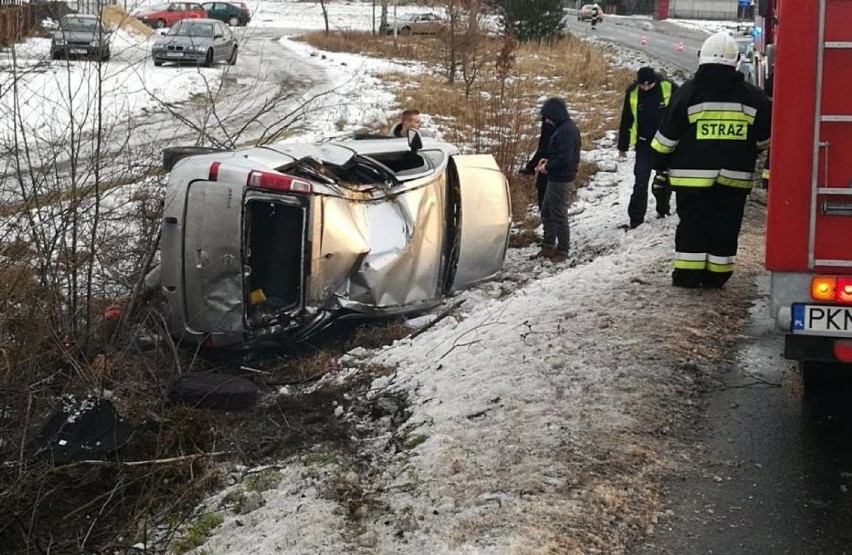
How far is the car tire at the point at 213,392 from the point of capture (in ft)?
19.0

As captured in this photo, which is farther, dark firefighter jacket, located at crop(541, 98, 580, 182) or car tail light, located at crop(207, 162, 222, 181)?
dark firefighter jacket, located at crop(541, 98, 580, 182)

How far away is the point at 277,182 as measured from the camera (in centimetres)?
628

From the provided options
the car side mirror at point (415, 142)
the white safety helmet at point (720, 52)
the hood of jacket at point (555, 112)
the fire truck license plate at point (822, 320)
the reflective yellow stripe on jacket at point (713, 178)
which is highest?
the white safety helmet at point (720, 52)

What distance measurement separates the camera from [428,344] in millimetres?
6500

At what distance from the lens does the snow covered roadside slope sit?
388 cm

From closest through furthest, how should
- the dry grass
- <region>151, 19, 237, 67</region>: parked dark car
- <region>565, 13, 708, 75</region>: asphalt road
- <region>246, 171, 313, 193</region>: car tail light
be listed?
<region>246, 171, 313, 193</region>: car tail light → the dry grass → <region>151, 19, 237, 67</region>: parked dark car → <region>565, 13, 708, 75</region>: asphalt road

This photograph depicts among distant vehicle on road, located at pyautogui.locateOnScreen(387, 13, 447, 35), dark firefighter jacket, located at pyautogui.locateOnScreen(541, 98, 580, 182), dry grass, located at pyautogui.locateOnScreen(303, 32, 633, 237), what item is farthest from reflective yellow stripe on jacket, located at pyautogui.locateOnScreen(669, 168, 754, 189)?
distant vehicle on road, located at pyautogui.locateOnScreen(387, 13, 447, 35)

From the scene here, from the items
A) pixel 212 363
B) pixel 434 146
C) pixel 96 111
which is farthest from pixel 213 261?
pixel 434 146

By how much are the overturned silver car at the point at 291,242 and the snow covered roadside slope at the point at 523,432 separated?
1.67ft

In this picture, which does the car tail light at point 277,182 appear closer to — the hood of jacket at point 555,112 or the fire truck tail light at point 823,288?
the fire truck tail light at point 823,288

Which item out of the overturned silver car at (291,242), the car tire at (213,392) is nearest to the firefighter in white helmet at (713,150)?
the overturned silver car at (291,242)

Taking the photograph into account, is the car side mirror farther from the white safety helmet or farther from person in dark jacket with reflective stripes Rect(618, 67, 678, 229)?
person in dark jacket with reflective stripes Rect(618, 67, 678, 229)

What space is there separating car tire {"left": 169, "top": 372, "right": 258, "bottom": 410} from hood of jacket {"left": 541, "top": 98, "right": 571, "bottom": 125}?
4507 millimetres

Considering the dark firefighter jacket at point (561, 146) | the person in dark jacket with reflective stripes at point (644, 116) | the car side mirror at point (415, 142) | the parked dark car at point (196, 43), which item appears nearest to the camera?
the car side mirror at point (415, 142)
